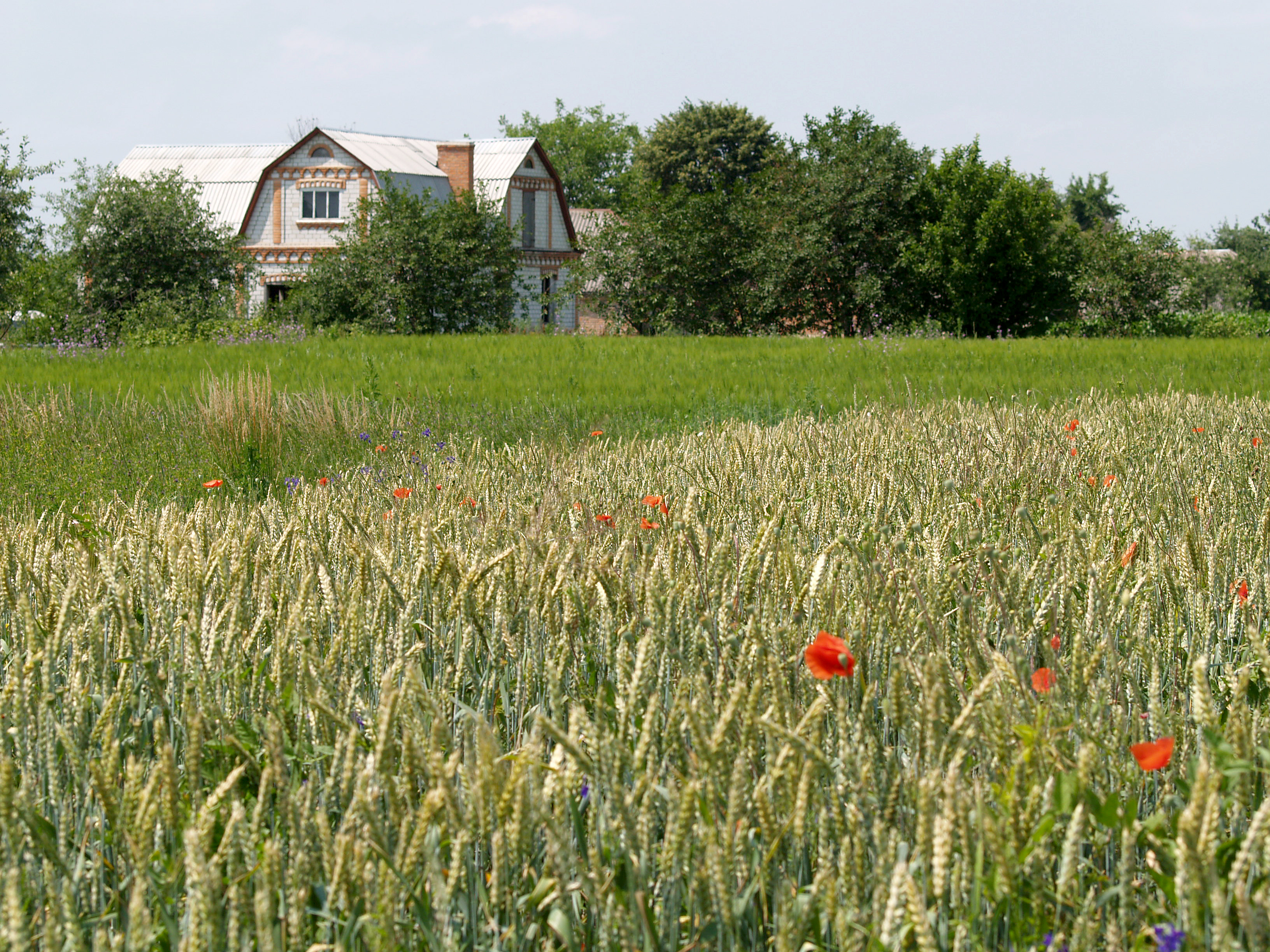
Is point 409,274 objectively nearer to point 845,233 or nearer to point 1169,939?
point 845,233

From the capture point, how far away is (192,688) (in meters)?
2.02

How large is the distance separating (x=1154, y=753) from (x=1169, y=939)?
0.21m

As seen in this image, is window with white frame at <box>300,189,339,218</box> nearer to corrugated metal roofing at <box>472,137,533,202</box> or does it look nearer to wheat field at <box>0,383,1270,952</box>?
corrugated metal roofing at <box>472,137,533,202</box>

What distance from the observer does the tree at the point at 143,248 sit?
95.4 feet

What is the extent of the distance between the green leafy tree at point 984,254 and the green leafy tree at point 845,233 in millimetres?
685

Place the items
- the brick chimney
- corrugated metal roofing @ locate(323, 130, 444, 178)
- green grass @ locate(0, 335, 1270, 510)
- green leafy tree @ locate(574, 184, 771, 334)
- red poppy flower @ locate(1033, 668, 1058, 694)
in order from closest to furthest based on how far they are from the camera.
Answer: red poppy flower @ locate(1033, 668, 1058, 694)
green grass @ locate(0, 335, 1270, 510)
green leafy tree @ locate(574, 184, 771, 334)
corrugated metal roofing @ locate(323, 130, 444, 178)
the brick chimney

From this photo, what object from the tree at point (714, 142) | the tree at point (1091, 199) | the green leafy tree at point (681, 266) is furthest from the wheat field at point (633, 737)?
the tree at point (1091, 199)

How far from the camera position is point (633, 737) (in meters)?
1.91

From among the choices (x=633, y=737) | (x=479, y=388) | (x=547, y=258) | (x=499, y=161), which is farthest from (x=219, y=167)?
(x=633, y=737)

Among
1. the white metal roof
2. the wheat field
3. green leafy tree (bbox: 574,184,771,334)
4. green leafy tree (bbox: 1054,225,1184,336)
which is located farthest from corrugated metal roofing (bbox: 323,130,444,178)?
the wheat field

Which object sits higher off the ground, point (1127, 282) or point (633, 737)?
point (1127, 282)

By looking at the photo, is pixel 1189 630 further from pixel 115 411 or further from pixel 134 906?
pixel 115 411

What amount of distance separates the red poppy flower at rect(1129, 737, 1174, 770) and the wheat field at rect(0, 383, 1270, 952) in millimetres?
62

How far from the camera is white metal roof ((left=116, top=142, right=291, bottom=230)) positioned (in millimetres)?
39062
